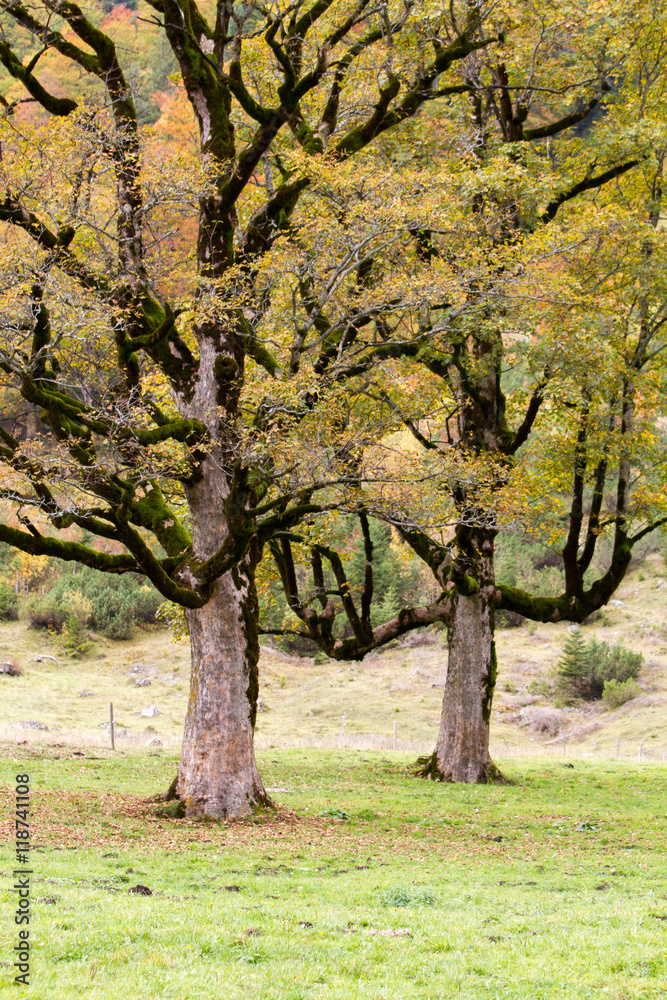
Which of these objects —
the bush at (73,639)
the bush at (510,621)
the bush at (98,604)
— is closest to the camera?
the bush at (73,639)

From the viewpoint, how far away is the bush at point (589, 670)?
123 ft

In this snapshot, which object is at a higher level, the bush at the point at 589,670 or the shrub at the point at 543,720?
the bush at the point at 589,670

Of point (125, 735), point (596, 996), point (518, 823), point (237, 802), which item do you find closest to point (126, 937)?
point (596, 996)

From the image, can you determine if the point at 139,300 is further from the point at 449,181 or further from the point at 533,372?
the point at 533,372

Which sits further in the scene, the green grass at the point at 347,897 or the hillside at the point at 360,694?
the hillside at the point at 360,694

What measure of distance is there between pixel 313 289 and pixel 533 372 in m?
4.41

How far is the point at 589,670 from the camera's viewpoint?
3794cm

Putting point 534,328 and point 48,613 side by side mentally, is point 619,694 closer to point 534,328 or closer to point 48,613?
point 534,328

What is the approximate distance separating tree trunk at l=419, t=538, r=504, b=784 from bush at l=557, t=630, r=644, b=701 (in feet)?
66.1

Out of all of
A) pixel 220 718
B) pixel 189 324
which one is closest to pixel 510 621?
pixel 220 718

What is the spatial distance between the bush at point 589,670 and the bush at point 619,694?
1.33 metres

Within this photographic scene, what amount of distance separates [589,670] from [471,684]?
22.0 meters

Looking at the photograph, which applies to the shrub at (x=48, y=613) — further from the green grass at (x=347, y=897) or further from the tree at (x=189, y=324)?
the tree at (x=189, y=324)

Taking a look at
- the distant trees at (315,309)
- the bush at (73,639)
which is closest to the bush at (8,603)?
the bush at (73,639)
